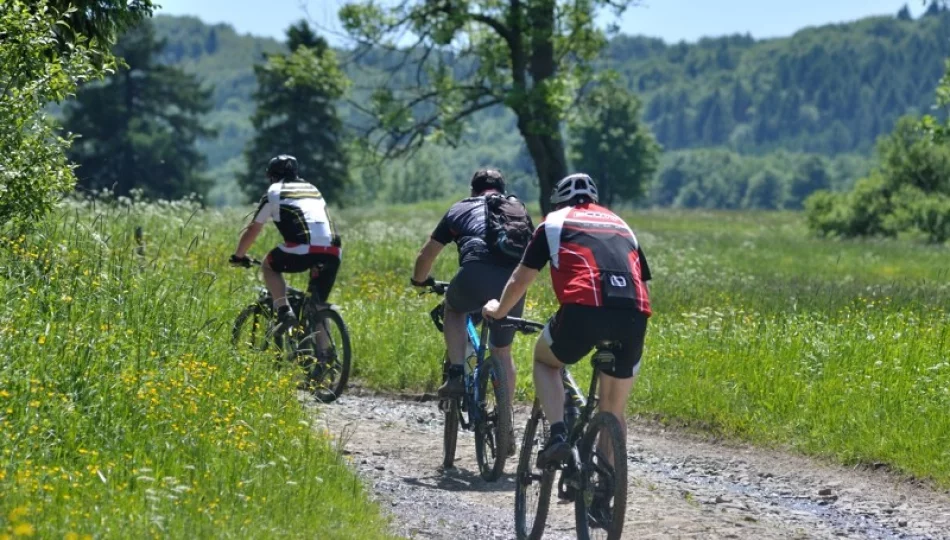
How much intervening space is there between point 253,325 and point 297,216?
1.29 m

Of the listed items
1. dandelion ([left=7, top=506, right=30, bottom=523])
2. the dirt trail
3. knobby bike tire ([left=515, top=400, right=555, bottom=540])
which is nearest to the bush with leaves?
the dirt trail

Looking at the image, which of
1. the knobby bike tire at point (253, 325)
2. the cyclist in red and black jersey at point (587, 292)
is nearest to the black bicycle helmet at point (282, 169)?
the knobby bike tire at point (253, 325)

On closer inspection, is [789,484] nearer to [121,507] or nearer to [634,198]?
[121,507]

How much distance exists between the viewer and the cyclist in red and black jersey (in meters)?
6.66

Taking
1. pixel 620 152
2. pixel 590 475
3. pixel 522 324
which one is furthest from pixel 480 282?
pixel 620 152

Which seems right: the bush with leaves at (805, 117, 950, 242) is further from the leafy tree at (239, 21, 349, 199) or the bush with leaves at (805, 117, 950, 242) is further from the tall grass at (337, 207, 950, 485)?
the tall grass at (337, 207, 950, 485)

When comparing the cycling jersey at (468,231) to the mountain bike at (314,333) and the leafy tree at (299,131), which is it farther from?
the leafy tree at (299,131)

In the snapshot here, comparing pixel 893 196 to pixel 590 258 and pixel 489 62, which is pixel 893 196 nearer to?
pixel 489 62

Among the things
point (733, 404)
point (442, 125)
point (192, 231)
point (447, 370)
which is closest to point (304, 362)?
point (447, 370)

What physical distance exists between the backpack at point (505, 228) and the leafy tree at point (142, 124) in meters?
53.2

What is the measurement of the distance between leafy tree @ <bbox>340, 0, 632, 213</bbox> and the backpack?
1862 centimetres

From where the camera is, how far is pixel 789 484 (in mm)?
9312

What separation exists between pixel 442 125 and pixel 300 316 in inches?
726

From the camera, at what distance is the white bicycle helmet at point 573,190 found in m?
7.05
